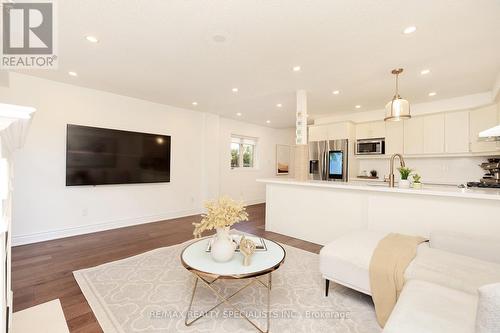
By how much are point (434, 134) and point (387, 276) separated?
3.81 metres

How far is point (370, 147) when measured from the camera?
4949mm

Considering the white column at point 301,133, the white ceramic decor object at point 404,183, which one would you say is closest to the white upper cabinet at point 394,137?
the white column at point 301,133

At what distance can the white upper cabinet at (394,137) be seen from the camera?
4.61m

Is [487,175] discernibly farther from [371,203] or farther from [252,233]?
[252,233]

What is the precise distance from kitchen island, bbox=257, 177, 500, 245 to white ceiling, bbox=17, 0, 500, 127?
1.56 m

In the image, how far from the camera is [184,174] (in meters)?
5.25

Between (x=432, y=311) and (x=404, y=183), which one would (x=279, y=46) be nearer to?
(x=404, y=183)

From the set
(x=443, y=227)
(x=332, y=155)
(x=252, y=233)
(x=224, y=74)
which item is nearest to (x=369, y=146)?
(x=332, y=155)

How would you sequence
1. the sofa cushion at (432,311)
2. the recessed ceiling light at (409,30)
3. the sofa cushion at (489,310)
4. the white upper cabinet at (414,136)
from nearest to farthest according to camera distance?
the sofa cushion at (489,310)
the sofa cushion at (432,311)
the recessed ceiling light at (409,30)
the white upper cabinet at (414,136)

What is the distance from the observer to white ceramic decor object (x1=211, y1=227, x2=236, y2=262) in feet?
5.87

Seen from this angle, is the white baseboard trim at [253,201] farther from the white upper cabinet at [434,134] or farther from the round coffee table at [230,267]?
the round coffee table at [230,267]

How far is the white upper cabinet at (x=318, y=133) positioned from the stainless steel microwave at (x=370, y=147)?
76 cm

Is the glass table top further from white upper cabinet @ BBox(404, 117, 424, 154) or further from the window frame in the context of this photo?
the window frame

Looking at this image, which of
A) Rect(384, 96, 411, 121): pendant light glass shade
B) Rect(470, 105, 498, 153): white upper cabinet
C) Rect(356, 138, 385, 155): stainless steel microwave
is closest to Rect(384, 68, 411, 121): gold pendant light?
Rect(384, 96, 411, 121): pendant light glass shade
